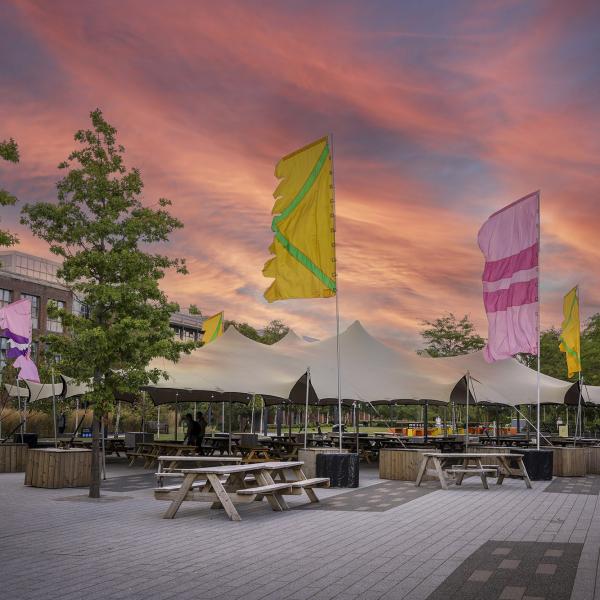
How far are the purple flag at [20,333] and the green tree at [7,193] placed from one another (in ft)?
33.2

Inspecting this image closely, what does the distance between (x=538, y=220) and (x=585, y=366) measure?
138 feet

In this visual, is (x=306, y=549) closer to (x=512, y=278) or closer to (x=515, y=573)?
(x=515, y=573)

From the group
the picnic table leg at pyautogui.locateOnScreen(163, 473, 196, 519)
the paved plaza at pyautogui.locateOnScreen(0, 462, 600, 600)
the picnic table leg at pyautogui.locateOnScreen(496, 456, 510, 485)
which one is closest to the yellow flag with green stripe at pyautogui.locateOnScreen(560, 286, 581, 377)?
the picnic table leg at pyautogui.locateOnScreen(496, 456, 510, 485)

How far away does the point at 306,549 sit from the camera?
32.2ft

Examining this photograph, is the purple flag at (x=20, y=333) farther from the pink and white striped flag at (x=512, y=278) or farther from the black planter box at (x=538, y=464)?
the black planter box at (x=538, y=464)

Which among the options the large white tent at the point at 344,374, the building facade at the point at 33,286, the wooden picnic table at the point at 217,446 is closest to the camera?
the large white tent at the point at 344,374

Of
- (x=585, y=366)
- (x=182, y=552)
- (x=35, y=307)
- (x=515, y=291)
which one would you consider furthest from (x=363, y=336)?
(x=35, y=307)

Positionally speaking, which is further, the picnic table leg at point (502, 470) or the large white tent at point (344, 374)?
the large white tent at point (344, 374)

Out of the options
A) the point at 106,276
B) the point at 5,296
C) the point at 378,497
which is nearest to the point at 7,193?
the point at 106,276

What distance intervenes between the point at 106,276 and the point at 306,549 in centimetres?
852

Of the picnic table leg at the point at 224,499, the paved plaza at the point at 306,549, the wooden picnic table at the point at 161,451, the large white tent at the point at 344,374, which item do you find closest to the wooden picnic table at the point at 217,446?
the wooden picnic table at the point at 161,451

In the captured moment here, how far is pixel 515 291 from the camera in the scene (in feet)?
64.8

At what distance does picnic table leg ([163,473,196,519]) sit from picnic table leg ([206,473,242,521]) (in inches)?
11.1

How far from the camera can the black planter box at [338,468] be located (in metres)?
18.2
